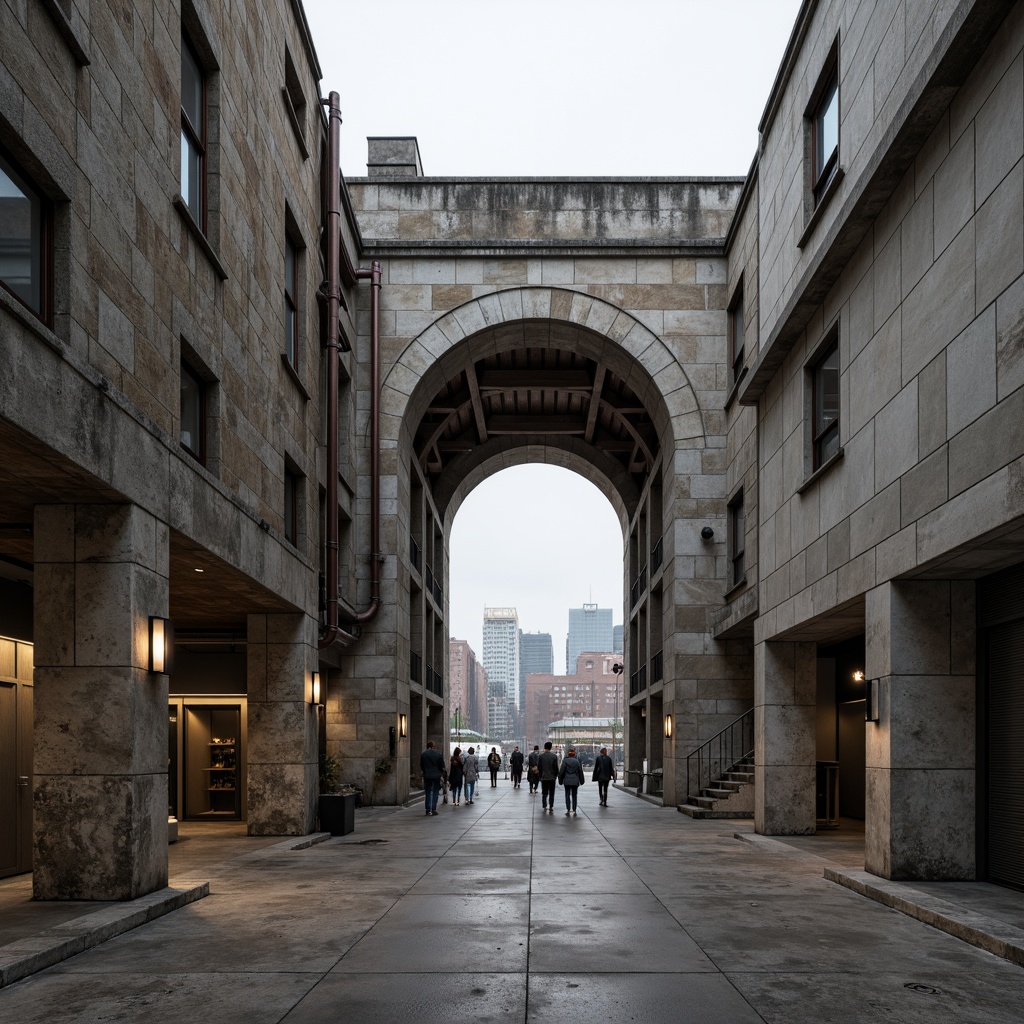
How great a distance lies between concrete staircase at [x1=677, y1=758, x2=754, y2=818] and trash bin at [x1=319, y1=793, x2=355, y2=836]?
27.5 feet

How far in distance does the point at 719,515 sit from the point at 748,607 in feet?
17.1

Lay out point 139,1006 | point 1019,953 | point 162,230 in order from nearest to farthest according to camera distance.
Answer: point 139,1006, point 1019,953, point 162,230

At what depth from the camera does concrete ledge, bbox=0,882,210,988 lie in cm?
825

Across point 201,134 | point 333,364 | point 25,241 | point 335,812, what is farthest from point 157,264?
point 335,812

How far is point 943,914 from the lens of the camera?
1021 cm

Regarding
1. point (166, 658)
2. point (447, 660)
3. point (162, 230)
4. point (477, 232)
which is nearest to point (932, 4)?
point (162, 230)

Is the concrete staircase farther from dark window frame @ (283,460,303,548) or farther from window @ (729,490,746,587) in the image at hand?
dark window frame @ (283,460,303,548)

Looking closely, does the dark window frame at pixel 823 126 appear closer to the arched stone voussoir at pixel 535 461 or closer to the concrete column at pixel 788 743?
the concrete column at pixel 788 743

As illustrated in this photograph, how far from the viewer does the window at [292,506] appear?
65.8 feet

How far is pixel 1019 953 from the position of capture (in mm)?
8688

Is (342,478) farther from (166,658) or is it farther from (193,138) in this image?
(166,658)

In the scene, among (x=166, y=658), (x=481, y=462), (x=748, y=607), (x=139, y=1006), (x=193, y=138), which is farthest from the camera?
(x=481, y=462)

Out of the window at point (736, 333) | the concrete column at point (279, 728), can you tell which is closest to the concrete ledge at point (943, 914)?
the concrete column at point (279, 728)

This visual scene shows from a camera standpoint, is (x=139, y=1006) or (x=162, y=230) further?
(x=162, y=230)
